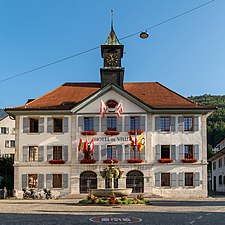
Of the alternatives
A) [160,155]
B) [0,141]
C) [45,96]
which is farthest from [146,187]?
[0,141]

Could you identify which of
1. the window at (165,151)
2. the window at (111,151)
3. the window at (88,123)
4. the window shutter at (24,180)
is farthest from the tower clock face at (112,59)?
the window shutter at (24,180)

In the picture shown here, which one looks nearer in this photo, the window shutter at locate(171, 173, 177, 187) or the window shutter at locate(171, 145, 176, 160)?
the window shutter at locate(171, 173, 177, 187)

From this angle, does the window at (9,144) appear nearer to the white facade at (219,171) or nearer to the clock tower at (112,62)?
the white facade at (219,171)

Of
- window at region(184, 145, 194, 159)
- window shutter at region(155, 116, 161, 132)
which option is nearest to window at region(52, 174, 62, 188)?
window shutter at region(155, 116, 161, 132)

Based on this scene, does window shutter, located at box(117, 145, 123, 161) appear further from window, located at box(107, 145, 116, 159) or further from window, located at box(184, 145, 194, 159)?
window, located at box(184, 145, 194, 159)

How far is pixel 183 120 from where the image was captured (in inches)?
1593

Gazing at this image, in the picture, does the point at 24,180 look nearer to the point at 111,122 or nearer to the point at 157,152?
the point at 111,122

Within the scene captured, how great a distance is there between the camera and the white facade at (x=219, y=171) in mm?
51588

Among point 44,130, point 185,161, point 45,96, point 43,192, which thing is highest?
point 45,96

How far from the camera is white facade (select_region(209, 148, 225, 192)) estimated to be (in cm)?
5159

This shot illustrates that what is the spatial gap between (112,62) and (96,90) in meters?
3.17

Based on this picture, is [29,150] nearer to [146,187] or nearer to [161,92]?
[146,187]

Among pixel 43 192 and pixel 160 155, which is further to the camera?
pixel 160 155

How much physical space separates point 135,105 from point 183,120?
4524 millimetres
